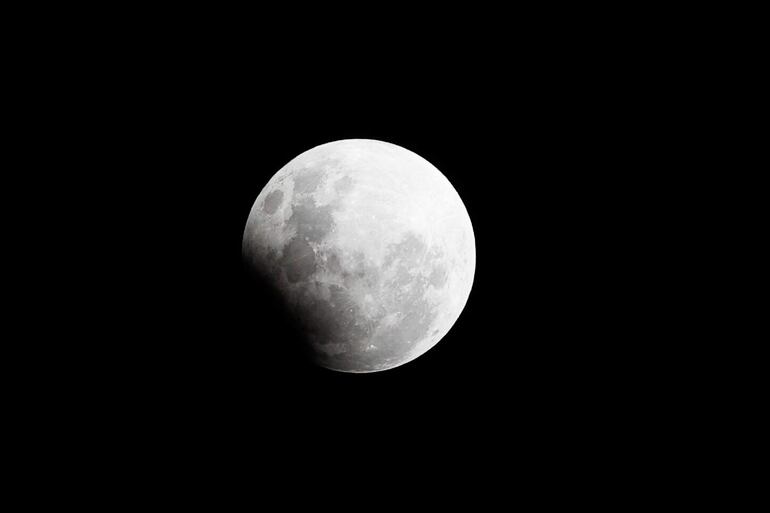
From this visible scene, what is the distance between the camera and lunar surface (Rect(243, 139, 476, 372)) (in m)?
3.66

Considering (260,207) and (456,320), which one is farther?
(456,320)

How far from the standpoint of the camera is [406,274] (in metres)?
3.72

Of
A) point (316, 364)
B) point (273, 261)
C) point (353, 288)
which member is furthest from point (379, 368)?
point (273, 261)

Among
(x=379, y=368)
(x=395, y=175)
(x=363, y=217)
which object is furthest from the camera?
(x=379, y=368)

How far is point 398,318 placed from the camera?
12.5 feet

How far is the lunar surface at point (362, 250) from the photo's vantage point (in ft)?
12.0

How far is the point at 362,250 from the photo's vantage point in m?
3.63

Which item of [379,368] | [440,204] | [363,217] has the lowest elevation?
[379,368]

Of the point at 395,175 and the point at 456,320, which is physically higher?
the point at 395,175

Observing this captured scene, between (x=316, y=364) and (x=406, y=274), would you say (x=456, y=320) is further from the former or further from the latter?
(x=316, y=364)

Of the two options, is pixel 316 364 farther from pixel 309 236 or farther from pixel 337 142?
pixel 337 142

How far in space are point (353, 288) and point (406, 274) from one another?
0.39 m

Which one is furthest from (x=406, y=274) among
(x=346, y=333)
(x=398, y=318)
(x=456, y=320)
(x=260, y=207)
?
(x=260, y=207)

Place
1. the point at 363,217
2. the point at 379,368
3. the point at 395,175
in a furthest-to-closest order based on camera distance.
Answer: the point at 379,368 → the point at 395,175 → the point at 363,217
